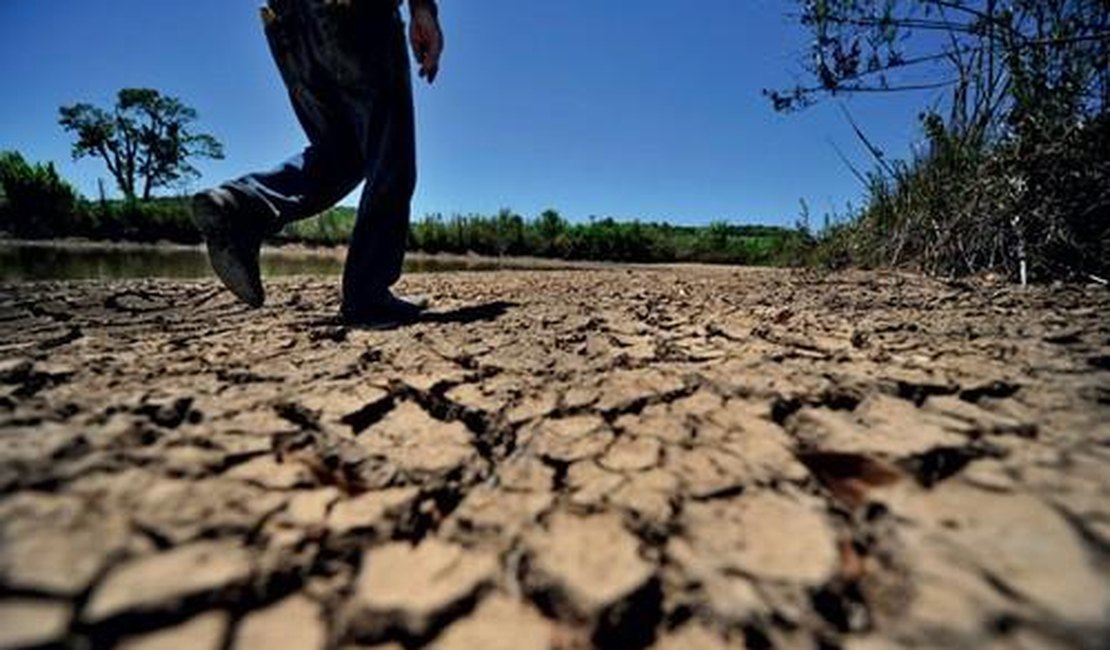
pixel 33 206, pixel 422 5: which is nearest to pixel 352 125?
pixel 422 5

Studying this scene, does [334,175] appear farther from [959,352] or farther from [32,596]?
[959,352]

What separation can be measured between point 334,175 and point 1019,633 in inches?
68.8

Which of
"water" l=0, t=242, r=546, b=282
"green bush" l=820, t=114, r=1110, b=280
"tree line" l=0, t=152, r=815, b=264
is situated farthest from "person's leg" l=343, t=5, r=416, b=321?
"tree line" l=0, t=152, r=815, b=264

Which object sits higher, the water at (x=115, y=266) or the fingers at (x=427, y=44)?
the fingers at (x=427, y=44)

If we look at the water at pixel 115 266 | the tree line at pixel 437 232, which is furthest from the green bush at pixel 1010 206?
the tree line at pixel 437 232

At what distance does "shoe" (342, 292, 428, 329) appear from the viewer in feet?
5.45

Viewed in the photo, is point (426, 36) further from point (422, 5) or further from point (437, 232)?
point (437, 232)

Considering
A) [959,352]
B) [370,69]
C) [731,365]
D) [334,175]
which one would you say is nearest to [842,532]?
[731,365]

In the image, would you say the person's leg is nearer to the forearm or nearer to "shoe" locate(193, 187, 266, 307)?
the forearm

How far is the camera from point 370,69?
1.51 meters

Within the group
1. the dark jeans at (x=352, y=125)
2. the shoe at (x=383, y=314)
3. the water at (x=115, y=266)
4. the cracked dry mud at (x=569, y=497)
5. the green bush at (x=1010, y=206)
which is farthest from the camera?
the water at (x=115, y=266)

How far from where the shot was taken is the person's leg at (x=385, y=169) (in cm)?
154

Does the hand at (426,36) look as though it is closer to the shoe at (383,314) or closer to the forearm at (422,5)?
the forearm at (422,5)

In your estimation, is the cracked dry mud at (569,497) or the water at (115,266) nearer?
the cracked dry mud at (569,497)
